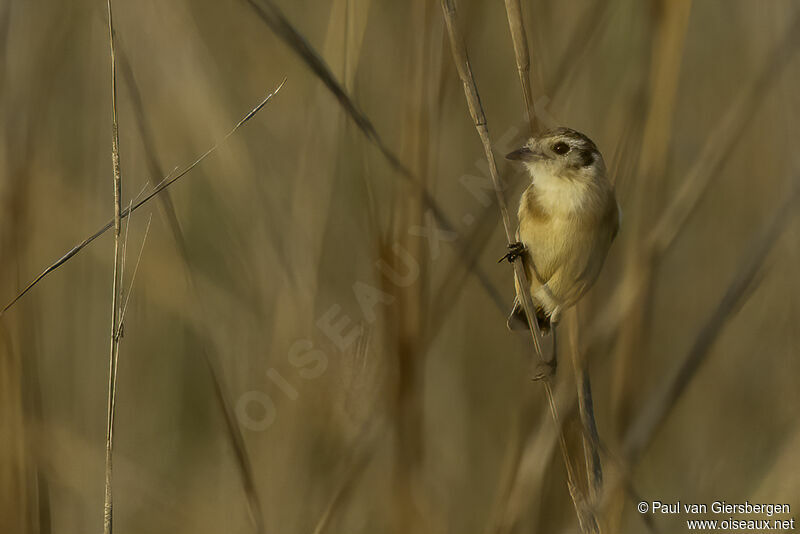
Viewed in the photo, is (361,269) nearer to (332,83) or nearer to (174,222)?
(174,222)

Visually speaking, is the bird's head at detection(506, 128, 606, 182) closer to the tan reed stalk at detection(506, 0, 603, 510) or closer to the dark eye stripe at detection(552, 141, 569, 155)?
the dark eye stripe at detection(552, 141, 569, 155)

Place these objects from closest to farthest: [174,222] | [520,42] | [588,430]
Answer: [520,42], [588,430], [174,222]

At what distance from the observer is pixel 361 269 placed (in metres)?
2.60

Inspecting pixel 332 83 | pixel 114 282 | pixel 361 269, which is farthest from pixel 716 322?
pixel 361 269

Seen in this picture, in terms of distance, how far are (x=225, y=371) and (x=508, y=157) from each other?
1.13 metres

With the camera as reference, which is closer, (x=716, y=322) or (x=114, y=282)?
(x=114, y=282)

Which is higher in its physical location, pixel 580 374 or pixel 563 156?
pixel 563 156

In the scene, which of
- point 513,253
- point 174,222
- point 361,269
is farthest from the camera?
point 361,269

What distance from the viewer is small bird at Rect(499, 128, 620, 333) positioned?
2324 millimetres

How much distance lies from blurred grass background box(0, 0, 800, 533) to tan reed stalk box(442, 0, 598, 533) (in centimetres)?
6

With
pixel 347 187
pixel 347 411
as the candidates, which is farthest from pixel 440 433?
pixel 347 187

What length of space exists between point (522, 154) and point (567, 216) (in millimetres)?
253

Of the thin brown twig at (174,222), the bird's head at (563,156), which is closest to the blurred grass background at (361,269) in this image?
the thin brown twig at (174,222)

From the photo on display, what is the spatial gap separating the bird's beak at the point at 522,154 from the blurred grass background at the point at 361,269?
99 millimetres
